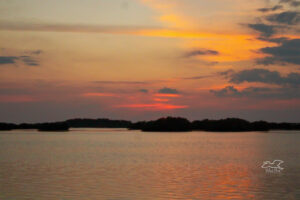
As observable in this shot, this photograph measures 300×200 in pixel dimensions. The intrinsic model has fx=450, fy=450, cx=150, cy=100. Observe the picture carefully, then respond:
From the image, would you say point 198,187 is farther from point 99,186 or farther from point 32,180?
point 32,180

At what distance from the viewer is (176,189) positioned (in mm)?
32469

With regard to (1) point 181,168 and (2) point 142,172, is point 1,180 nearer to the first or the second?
(2) point 142,172

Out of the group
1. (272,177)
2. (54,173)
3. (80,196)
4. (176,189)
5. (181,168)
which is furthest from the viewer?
(181,168)

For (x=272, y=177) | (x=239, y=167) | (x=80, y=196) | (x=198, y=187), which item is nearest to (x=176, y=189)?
(x=198, y=187)

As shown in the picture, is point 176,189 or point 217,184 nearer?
point 176,189

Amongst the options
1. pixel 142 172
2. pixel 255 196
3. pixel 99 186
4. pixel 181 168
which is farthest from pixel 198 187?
pixel 181 168

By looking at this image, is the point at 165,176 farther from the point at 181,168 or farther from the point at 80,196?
the point at 80,196

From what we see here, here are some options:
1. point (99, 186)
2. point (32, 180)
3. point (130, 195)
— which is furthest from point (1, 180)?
point (130, 195)

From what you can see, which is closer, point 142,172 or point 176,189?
point 176,189

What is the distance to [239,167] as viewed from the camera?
5009 cm

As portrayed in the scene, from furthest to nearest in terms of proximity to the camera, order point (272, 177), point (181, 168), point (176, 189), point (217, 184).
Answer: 1. point (181, 168)
2. point (272, 177)
3. point (217, 184)
4. point (176, 189)

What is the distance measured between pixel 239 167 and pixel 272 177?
10554 millimetres

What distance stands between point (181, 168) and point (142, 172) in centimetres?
560

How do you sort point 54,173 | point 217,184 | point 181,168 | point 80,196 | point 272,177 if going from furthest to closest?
point 181,168 < point 54,173 < point 272,177 < point 217,184 < point 80,196
